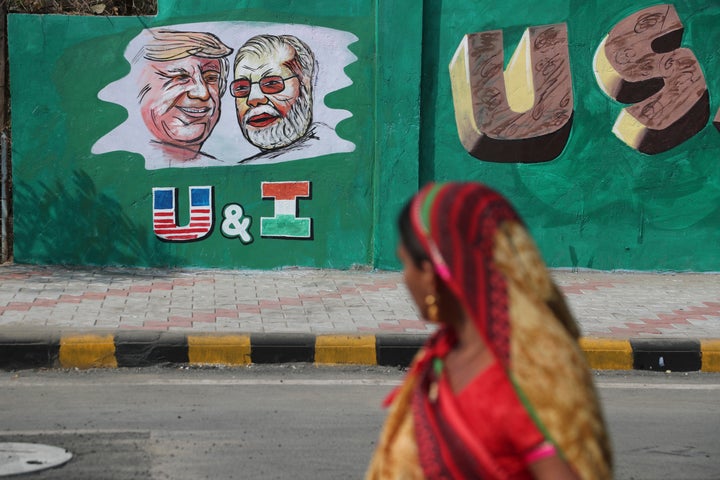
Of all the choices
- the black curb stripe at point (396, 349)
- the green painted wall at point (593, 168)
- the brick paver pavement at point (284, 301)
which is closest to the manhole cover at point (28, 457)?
the brick paver pavement at point (284, 301)

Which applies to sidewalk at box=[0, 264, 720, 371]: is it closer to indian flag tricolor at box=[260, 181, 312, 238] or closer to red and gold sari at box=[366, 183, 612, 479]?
indian flag tricolor at box=[260, 181, 312, 238]

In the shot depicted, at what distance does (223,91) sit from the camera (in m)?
10.3

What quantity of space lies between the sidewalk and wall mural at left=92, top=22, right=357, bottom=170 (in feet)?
3.99

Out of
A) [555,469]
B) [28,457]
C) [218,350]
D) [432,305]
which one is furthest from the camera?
[218,350]

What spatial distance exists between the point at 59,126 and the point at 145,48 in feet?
3.67

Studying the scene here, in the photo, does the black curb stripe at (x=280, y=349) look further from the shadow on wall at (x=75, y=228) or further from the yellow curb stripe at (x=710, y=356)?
the shadow on wall at (x=75, y=228)

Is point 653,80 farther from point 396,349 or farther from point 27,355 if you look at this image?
point 27,355

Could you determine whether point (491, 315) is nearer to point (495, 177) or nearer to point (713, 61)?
point (495, 177)

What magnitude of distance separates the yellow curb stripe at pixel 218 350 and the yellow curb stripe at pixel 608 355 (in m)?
2.43

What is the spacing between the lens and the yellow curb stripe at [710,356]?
7762 mm

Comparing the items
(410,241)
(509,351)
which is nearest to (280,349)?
(410,241)

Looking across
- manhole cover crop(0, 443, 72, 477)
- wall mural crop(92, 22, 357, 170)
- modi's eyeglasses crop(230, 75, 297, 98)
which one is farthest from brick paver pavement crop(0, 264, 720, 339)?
manhole cover crop(0, 443, 72, 477)

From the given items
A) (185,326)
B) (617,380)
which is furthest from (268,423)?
(617,380)

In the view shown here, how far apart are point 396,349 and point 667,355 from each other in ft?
6.54
